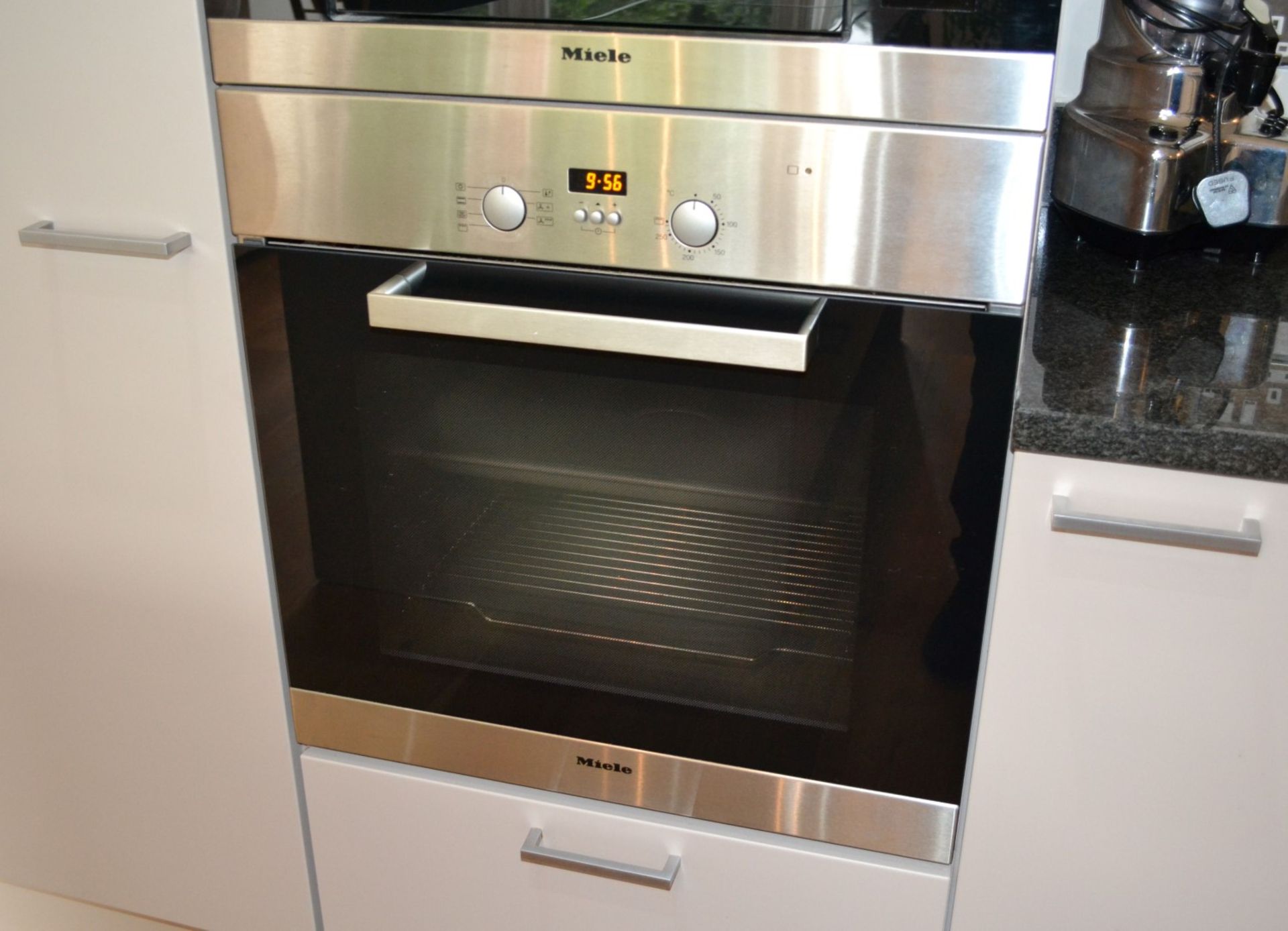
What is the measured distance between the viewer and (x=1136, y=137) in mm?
1043

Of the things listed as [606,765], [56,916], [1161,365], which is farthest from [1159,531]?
[56,916]

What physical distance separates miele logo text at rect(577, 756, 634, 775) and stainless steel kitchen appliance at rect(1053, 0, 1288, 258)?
2.18 ft

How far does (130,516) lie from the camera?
1163 millimetres

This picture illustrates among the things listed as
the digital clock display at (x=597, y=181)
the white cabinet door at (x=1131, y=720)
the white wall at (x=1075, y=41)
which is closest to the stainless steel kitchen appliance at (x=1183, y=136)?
the white wall at (x=1075, y=41)

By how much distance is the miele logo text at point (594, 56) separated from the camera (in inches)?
34.2

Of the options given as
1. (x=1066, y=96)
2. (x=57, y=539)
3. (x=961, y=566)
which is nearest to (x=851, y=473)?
(x=961, y=566)

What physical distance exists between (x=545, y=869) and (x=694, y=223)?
0.68 meters

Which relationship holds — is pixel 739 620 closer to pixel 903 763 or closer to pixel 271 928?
pixel 903 763

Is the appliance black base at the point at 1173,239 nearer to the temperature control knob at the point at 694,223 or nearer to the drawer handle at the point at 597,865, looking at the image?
the temperature control knob at the point at 694,223

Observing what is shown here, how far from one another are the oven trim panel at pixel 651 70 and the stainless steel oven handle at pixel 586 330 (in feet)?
0.51

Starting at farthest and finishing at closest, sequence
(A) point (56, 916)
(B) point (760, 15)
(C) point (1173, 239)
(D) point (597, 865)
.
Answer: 1. (A) point (56, 916)
2. (D) point (597, 865)
3. (C) point (1173, 239)
4. (B) point (760, 15)

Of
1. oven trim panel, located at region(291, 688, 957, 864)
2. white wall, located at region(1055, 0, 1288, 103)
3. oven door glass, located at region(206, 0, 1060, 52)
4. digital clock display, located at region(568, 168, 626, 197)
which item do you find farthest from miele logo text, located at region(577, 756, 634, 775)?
white wall, located at region(1055, 0, 1288, 103)

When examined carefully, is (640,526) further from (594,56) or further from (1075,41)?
(1075,41)

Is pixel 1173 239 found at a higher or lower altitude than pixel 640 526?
higher
